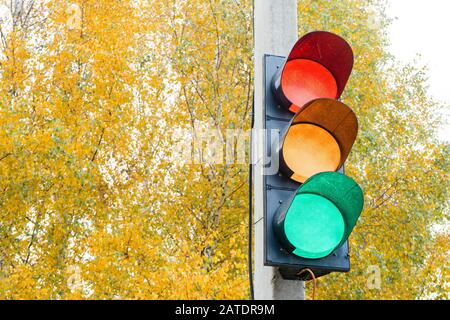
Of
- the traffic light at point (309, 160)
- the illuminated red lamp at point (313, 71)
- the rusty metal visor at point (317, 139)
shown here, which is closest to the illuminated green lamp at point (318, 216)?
the traffic light at point (309, 160)

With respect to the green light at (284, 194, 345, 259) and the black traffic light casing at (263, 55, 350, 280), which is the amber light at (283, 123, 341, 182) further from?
the green light at (284, 194, 345, 259)

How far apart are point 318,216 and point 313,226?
0.14 feet

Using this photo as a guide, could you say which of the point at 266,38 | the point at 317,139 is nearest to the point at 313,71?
the point at 266,38

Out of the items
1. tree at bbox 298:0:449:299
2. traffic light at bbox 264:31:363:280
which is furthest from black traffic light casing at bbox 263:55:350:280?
tree at bbox 298:0:449:299

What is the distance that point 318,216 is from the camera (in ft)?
6.48

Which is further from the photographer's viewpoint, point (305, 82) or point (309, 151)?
point (305, 82)

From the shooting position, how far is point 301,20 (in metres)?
14.1

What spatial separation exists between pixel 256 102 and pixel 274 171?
48cm

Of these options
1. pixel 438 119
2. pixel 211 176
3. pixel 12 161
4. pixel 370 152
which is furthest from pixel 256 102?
pixel 438 119

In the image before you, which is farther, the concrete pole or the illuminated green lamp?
the concrete pole

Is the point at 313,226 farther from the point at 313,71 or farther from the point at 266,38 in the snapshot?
the point at 266,38

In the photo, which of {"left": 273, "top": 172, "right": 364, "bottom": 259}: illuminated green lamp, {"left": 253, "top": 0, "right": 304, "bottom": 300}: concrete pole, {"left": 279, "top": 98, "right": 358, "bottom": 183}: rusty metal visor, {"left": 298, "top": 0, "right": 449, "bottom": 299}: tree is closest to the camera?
{"left": 273, "top": 172, "right": 364, "bottom": 259}: illuminated green lamp

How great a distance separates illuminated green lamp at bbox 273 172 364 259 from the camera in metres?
1.94

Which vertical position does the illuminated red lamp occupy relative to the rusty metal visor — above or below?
above
